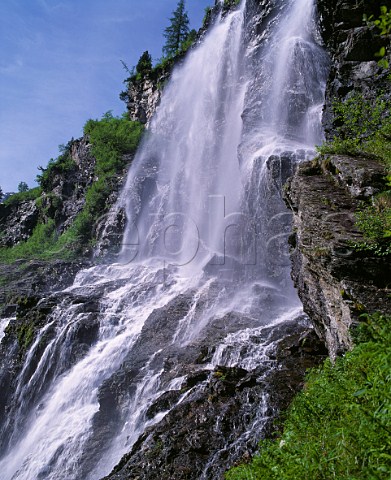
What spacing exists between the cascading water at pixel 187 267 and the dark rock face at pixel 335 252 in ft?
7.49

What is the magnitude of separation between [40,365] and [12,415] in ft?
6.16

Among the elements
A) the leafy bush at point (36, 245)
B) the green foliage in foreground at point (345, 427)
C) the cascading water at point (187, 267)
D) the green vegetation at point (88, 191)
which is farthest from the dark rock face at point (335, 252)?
the leafy bush at point (36, 245)

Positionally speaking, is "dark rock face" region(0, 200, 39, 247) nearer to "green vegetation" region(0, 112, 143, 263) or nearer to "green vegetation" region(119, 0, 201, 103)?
"green vegetation" region(0, 112, 143, 263)

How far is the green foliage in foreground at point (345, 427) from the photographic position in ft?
8.52

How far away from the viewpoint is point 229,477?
14.7ft

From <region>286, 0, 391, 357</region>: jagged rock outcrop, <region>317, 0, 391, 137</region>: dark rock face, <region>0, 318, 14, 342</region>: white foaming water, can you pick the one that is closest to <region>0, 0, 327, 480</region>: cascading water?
<region>286, 0, 391, 357</region>: jagged rock outcrop

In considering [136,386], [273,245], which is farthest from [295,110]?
[136,386]

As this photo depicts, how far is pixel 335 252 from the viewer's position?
21.8 ft

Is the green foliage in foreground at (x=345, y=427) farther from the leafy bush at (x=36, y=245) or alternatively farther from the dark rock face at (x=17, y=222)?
the dark rock face at (x=17, y=222)

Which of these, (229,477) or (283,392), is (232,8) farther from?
(229,477)

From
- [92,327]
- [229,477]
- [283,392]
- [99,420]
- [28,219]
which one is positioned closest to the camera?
[229,477]

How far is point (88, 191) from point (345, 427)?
97.6 feet

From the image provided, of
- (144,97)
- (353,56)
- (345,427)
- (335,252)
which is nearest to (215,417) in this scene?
(335,252)

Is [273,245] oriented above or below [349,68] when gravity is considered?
below
